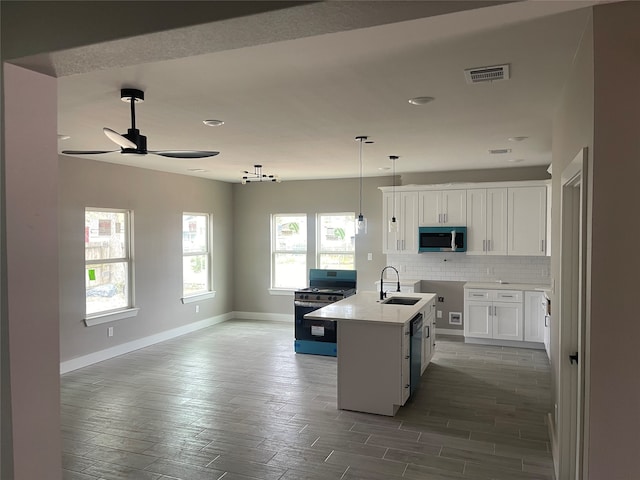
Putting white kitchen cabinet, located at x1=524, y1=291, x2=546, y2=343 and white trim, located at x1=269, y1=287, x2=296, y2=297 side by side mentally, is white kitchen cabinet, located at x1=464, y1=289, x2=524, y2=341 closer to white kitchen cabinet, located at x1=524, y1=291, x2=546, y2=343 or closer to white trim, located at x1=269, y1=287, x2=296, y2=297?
white kitchen cabinet, located at x1=524, y1=291, x2=546, y2=343

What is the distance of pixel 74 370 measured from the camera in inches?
229

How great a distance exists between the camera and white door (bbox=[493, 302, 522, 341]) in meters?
6.78

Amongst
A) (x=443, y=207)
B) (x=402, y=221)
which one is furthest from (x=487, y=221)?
(x=402, y=221)

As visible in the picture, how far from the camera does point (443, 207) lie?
7398mm

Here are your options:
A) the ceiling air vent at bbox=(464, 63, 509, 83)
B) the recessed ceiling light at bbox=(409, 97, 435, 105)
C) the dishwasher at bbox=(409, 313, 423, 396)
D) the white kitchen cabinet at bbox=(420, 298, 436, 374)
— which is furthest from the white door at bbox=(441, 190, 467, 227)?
the ceiling air vent at bbox=(464, 63, 509, 83)

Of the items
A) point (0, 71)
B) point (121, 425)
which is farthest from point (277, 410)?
point (0, 71)

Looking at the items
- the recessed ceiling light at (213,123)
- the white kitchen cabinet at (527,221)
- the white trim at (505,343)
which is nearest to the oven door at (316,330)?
the white trim at (505,343)

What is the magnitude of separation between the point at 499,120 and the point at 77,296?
523 cm

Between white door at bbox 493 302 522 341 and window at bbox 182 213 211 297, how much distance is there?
4951 mm

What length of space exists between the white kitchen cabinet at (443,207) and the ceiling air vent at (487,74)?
4458 mm

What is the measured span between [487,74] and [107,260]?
551 cm

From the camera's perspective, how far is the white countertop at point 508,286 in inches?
267

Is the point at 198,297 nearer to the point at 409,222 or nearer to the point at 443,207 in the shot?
the point at 409,222

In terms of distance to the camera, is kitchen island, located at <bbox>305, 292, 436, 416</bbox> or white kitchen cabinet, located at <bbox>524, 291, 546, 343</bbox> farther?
white kitchen cabinet, located at <bbox>524, 291, 546, 343</bbox>
